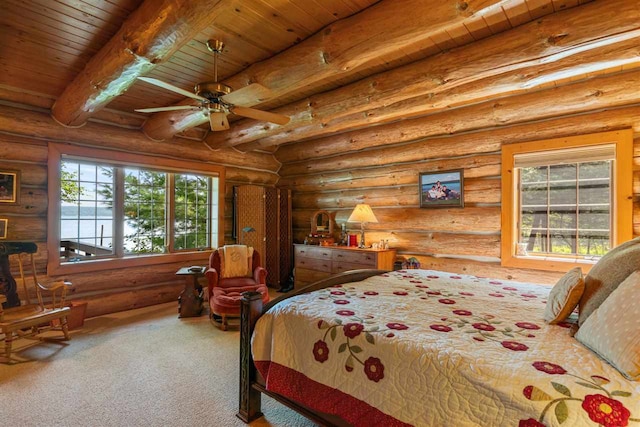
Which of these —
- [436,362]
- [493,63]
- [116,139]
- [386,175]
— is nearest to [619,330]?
[436,362]

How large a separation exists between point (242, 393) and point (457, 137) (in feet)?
12.1

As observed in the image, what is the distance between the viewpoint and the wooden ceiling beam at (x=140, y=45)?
186 cm

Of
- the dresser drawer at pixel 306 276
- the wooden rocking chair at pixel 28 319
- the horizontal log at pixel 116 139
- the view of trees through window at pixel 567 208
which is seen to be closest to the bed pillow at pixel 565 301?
the view of trees through window at pixel 567 208

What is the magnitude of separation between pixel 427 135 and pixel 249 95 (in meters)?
2.51

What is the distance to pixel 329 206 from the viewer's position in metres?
5.56

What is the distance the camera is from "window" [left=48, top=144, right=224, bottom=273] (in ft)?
13.0

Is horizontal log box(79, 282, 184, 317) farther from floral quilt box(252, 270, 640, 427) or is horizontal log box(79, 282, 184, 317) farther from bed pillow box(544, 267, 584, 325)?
bed pillow box(544, 267, 584, 325)

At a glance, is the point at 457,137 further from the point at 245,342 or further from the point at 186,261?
the point at 186,261

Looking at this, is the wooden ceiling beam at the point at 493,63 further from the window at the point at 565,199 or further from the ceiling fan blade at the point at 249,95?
the window at the point at 565,199

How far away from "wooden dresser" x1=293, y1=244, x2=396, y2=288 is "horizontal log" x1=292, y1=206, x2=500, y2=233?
17.6 inches

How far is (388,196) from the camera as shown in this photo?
4.77 m

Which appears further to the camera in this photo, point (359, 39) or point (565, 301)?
point (359, 39)

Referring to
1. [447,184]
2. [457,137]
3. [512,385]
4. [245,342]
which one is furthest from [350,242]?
[512,385]

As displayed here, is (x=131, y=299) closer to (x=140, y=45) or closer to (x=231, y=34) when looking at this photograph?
(x=140, y=45)
